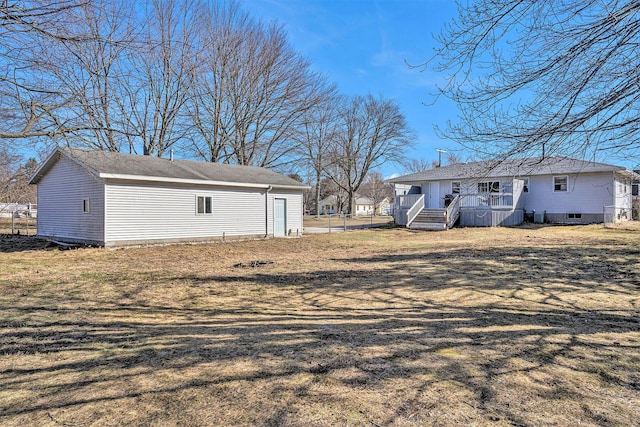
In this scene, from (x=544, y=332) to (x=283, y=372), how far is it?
2857mm

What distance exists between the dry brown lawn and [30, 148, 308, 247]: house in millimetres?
6115

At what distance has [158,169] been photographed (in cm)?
1519

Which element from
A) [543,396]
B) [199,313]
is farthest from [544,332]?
[199,313]

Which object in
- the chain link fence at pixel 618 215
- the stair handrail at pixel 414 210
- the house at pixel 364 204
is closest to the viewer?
the chain link fence at pixel 618 215

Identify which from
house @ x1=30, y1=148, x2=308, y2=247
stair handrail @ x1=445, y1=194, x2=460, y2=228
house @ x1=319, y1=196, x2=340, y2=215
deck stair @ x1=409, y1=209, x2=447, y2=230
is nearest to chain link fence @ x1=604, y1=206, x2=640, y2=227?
stair handrail @ x1=445, y1=194, x2=460, y2=228

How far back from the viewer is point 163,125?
981 inches

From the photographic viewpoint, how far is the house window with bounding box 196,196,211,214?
15805 mm

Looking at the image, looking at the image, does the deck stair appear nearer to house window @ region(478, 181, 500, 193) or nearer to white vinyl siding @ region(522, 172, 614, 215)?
house window @ region(478, 181, 500, 193)

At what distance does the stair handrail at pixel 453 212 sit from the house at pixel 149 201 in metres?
9.07

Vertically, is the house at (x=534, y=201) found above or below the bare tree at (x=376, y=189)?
below

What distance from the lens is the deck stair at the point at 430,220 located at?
21.5m

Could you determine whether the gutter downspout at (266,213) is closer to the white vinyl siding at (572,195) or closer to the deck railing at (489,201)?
the deck railing at (489,201)

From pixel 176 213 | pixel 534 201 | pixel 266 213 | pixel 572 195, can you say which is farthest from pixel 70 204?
pixel 572 195

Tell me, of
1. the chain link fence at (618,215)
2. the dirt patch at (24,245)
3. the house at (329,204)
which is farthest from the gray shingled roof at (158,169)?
the house at (329,204)
